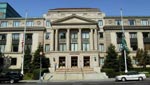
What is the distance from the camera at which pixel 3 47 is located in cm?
6869

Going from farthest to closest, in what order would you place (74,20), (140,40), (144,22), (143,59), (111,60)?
1. (144,22)
2. (140,40)
3. (74,20)
4. (111,60)
5. (143,59)

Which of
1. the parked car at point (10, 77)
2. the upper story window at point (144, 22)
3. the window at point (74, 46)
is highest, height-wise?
the upper story window at point (144, 22)

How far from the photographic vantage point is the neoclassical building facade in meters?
62.2

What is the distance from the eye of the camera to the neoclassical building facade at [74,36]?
62.2 meters

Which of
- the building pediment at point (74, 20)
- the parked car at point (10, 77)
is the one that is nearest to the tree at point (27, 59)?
the building pediment at point (74, 20)

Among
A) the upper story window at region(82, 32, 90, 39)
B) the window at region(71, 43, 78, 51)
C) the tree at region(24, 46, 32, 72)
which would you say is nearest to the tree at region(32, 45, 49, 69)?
the tree at region(24, 46, 32, 72)

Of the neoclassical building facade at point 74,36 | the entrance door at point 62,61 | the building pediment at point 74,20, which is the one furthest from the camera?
the building pediment at point 74,20

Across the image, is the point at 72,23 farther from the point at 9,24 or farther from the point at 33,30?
the point at 9,24

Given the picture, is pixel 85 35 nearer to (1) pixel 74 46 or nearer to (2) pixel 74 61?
(1) pixel 74 46

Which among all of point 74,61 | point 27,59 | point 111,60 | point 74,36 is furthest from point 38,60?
point 111,60

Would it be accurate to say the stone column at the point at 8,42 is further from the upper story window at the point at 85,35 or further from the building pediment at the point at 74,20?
the upper story window at the point at 85,35

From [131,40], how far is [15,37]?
115 feet

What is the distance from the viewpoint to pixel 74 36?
65.4 meters

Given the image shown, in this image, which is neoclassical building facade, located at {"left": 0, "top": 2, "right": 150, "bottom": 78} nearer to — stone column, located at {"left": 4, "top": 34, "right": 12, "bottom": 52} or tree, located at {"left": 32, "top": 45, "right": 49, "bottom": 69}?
stone column, located at {"left": 4, "top": 34, "right": 12, "bottom": 52}
